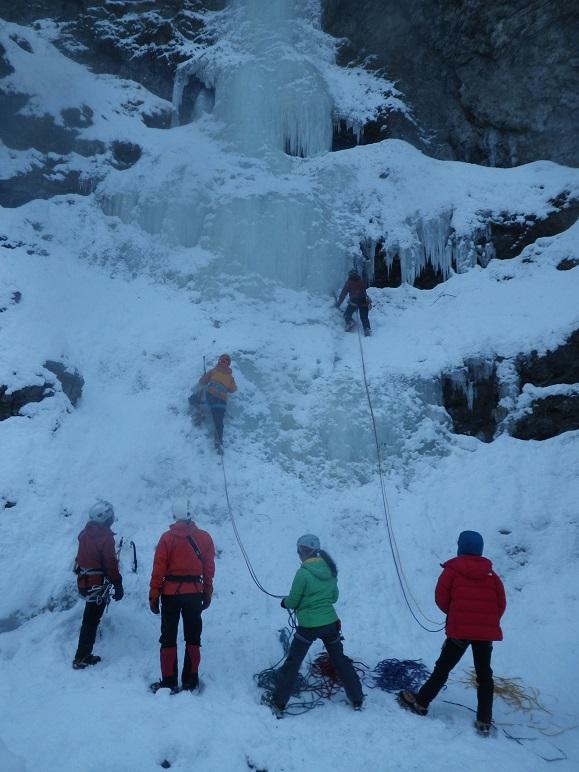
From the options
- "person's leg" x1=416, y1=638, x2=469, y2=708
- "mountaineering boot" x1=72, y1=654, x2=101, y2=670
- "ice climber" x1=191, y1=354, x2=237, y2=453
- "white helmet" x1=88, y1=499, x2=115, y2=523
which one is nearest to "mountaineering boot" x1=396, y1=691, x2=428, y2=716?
"person's leg" x1=416, y1=638, x2=469, y2=708

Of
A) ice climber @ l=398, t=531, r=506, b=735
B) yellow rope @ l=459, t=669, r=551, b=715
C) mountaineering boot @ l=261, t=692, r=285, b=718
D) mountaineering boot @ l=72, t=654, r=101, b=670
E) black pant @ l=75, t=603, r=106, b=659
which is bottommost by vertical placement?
yellow rope @ l=459, t=669, r=551, b=715

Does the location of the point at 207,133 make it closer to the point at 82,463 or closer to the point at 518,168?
the point at 518,168

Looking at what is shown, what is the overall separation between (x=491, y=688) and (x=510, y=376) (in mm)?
6598

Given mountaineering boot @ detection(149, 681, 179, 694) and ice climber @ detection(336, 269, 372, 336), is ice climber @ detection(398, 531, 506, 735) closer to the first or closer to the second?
mountaineering boot @ detection(149, 681, 179, 694)

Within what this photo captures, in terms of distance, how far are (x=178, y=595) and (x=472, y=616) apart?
261 cm

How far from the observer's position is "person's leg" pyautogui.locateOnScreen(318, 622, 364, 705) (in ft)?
15.7

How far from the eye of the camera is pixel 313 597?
482 centimetres

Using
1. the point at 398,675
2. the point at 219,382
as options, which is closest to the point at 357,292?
the point at 219,382

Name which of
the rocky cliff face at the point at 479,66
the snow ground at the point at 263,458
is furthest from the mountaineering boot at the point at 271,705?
the rocky cliff face at the point at 479,66

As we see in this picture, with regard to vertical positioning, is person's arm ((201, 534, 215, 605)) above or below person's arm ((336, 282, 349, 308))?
below

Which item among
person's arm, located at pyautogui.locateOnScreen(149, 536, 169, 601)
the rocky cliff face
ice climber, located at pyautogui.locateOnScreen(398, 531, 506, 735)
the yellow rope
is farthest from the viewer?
the rocky cliff face

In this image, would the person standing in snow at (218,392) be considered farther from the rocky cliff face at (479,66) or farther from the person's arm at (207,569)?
the rocky cliff face at (479,66)

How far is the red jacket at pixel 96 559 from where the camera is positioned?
5.53m

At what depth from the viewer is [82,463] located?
8.55 meters
